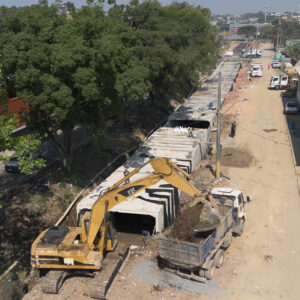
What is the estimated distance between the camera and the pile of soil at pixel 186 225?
15008mm

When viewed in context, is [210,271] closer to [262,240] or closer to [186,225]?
[186,225]

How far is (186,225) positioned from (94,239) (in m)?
4.23

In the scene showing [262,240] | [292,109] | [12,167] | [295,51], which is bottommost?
[262,240]

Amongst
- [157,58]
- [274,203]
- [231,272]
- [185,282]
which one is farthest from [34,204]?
[157,58]

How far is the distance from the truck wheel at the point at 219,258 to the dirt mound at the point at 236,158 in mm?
13072

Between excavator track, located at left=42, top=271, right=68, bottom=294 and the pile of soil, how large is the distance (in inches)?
202

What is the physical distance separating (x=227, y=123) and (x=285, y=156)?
1139cm

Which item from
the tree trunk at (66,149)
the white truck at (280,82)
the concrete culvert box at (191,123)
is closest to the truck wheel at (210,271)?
the tree trunk at (66,149)

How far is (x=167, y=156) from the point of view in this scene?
84.0ft

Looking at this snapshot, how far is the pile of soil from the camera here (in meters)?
15.0

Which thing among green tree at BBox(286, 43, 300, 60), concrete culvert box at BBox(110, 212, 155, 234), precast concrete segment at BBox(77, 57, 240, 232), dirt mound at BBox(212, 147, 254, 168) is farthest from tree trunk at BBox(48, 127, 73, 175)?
green tree at BBox(286, 43, 300, 60)

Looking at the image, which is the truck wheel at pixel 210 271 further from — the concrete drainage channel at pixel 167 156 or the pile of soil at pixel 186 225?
the concrete drainage channel at pixel 167 156

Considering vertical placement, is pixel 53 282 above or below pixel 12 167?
below

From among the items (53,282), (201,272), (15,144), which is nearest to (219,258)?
(201,272)
